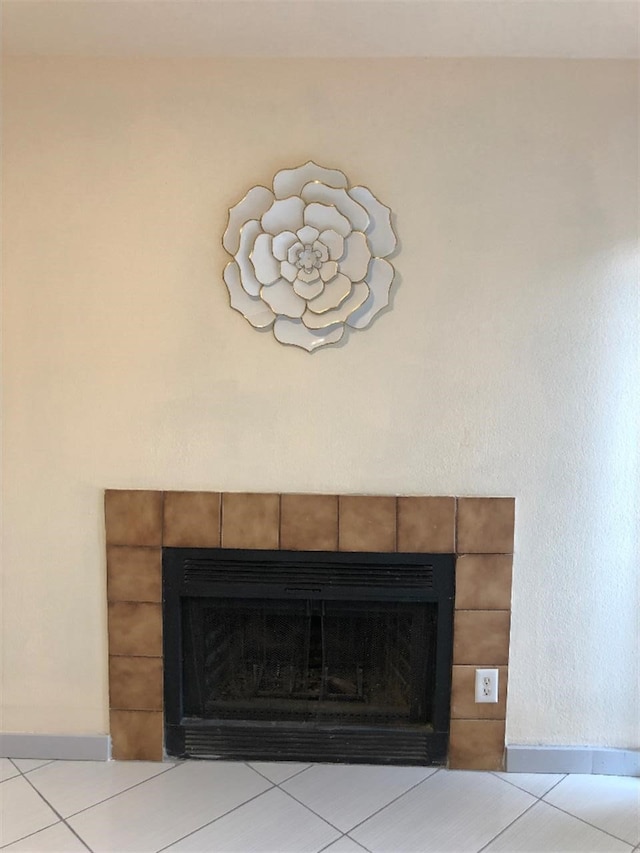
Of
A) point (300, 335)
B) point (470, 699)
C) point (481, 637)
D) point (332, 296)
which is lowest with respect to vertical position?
point (470, 699)

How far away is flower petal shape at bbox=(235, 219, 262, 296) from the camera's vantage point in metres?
1.50

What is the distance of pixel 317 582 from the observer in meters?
1.59

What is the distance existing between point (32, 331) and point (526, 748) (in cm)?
177

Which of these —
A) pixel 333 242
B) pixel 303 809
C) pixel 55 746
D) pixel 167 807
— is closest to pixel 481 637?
pixel 303 809

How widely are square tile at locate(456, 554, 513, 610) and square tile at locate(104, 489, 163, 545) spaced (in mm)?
831

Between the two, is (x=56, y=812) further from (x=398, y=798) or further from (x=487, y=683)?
(x=487, y=683)

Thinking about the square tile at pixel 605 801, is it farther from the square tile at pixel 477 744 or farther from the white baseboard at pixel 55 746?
the white baseboard at pixel 55 746

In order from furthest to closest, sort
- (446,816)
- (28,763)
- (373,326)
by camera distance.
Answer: (28,763) → (373,326) → (446,816)

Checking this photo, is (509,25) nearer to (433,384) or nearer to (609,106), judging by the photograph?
(609,106)

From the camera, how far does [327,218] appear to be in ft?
4.89

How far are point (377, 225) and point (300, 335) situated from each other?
1.14ft

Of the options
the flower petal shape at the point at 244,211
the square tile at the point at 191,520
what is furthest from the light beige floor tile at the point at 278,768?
the flower petal shape at the point at 244,211

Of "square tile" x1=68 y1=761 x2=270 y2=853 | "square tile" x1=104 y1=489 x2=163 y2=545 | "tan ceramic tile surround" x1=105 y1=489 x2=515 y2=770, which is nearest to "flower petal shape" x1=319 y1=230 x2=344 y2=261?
"tan ceramic tile surround" x1=105 y1=489 x2=515 y2=770

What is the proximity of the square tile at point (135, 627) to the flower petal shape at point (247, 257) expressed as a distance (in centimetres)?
91
